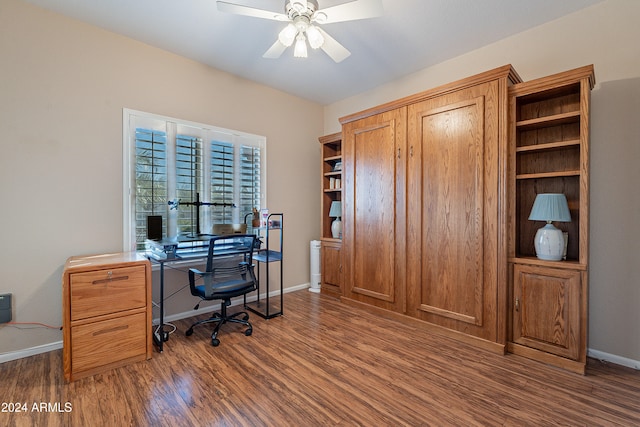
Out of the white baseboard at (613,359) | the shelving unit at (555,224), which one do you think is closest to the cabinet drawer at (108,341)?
the shelving unit at (555,224)

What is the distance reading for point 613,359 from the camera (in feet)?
7.27

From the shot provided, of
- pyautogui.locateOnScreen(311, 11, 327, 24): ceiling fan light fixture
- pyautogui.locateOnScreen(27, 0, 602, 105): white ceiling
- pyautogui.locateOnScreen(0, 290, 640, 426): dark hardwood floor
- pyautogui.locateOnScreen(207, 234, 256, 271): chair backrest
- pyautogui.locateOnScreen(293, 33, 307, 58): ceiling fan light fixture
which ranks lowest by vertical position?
pyautogui.locateOnScreen(0, 290, 640, 426): dark hardwood floor

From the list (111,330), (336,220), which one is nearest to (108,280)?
(111,330)

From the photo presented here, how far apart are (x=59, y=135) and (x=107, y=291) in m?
1.43

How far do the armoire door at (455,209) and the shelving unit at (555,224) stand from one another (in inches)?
6.3

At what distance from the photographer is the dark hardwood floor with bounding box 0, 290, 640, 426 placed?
1.62m

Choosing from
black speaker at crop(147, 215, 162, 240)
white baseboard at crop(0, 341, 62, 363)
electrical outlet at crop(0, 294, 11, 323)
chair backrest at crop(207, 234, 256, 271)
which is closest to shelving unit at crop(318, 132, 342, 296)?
chair backrest at crop(207, 234, 256, 271)

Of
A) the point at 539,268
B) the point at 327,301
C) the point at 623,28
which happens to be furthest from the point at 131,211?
the point at 623,28

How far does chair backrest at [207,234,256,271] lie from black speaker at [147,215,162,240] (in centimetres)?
54

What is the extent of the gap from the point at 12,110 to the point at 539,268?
4.31m

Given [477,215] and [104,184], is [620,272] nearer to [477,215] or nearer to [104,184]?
[477,215]

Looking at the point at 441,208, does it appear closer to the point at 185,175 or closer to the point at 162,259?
the point at 162,259

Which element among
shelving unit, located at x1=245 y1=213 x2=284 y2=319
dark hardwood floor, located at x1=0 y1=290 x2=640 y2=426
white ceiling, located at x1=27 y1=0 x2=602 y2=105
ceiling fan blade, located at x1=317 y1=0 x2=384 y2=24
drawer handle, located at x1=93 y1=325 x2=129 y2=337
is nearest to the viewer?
dark hardwood floor, located at x1=0 y1=290 x2=640 y2=426

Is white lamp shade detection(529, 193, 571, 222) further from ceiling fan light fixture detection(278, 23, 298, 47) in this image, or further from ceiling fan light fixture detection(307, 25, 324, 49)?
ceiling fan light fixture detection(278, 23, 298, 47)
